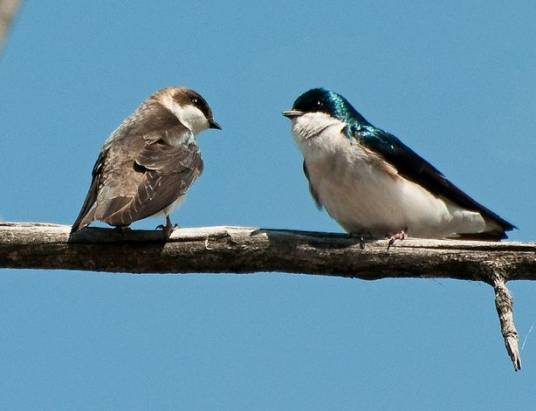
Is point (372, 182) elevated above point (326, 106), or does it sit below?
below

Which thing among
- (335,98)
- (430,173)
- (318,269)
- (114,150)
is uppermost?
(335,98)

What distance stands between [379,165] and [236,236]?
1.55 meters

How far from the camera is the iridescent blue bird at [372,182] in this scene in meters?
6.22

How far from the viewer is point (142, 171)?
20.1 feet

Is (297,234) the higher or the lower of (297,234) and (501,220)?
the lower

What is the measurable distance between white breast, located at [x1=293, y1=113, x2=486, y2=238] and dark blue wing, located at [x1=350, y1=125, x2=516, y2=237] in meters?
0.08

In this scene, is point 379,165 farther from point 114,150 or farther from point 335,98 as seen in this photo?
point 114,150

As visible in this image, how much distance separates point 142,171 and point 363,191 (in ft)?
4.99

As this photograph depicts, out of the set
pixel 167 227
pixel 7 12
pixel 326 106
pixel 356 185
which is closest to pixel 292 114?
pixel 326 106

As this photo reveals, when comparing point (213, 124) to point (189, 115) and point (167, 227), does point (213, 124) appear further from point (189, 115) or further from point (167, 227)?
point (167, 227)

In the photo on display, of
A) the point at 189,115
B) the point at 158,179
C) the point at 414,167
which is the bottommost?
the point at 158,179

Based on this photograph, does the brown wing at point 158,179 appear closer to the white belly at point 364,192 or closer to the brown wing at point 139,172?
the brown wing at point 139,172

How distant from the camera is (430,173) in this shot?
6.57m

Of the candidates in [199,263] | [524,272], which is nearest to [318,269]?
[199,263]
